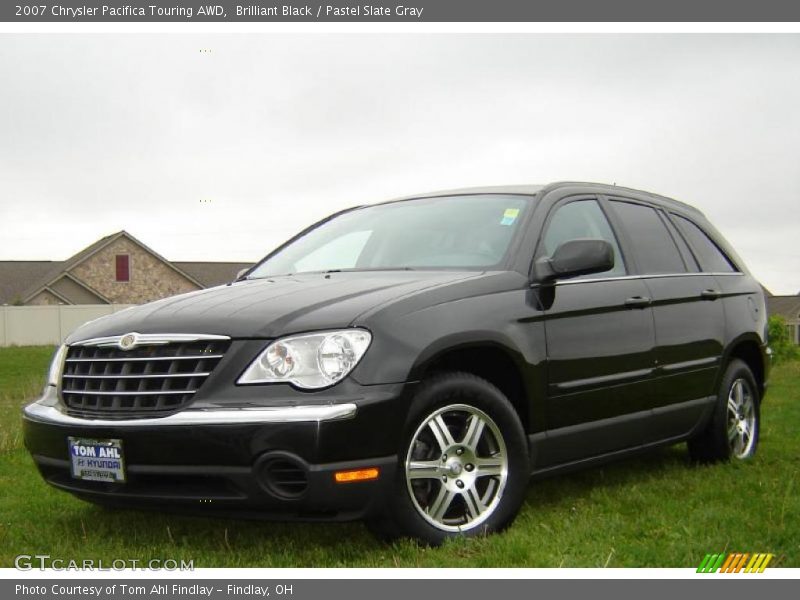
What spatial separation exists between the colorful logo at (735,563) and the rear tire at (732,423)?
235cm

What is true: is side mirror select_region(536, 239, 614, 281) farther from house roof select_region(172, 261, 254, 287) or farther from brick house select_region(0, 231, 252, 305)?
house roof select_region(172, 261, 254, 287)

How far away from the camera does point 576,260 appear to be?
517cm

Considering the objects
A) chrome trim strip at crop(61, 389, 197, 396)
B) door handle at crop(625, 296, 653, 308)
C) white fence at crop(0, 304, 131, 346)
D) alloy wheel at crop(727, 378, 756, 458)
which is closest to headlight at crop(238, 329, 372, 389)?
chrome trim strip at crop(61, 389, 197, 396)

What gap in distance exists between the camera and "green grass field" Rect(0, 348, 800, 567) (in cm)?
454

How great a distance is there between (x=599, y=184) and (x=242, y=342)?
293 cm

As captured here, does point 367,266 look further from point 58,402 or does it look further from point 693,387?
point 693,387

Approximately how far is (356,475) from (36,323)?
42.5m

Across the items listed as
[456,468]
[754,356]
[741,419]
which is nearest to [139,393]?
[456,468]

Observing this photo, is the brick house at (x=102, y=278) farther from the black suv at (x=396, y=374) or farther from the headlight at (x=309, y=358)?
the headlight at (x=309, y=358)

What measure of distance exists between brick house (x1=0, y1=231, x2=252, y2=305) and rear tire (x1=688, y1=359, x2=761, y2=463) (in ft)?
140

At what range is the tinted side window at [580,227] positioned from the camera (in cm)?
571

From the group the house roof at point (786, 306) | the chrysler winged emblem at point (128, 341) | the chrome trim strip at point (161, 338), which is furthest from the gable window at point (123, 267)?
the chrysler winged emblem at point (128, 341)

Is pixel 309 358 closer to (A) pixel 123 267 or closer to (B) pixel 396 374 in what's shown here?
(B) pixel 396 374

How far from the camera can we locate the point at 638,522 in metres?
5.27
